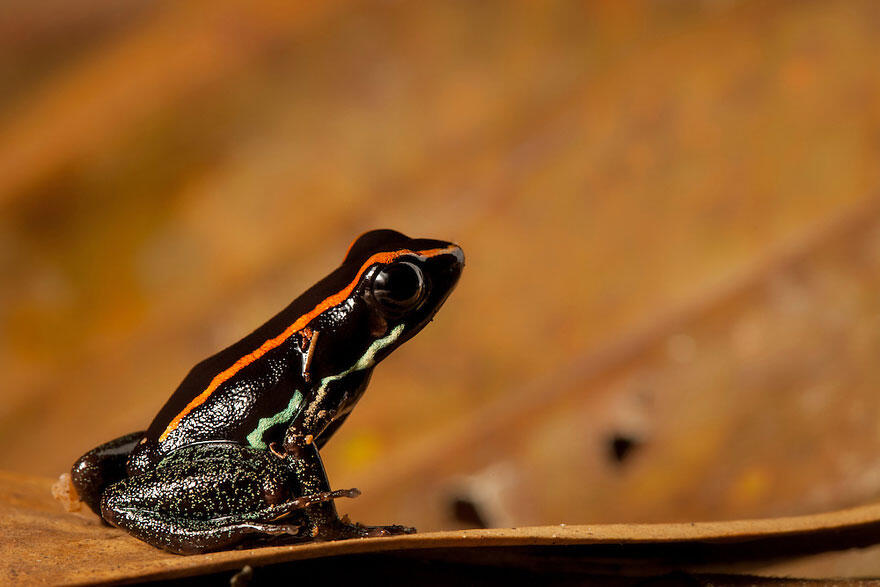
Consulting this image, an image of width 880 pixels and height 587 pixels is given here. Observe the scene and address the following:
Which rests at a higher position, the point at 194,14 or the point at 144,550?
the point at 194,14

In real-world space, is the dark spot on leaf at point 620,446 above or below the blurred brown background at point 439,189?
below

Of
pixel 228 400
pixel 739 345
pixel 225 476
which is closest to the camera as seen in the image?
pixel 225 476

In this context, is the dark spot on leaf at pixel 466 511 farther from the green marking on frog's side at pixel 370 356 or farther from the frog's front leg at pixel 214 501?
the frog's front leg at pixel 214 501

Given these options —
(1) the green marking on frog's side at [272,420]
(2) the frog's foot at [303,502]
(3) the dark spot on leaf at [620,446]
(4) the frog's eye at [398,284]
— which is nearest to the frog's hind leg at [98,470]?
(1) the green marking on frog's side at [272,420]

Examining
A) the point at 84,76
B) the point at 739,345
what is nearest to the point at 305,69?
the point at 84,76

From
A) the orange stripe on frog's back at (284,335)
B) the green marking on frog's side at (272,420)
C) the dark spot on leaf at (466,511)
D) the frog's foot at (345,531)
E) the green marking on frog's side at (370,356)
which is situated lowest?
the dark spot on leaf at (466,511)

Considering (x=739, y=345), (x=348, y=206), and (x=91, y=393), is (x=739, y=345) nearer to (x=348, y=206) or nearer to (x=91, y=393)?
(x=348, y=206)

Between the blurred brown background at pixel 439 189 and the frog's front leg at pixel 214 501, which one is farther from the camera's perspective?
the blurred brown background at pixel 439 189

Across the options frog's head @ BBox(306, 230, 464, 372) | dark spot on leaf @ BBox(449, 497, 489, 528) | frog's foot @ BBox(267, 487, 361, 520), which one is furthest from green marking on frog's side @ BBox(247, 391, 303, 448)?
dark spot on leaf @ BBox(449, 497, 489, 528)
